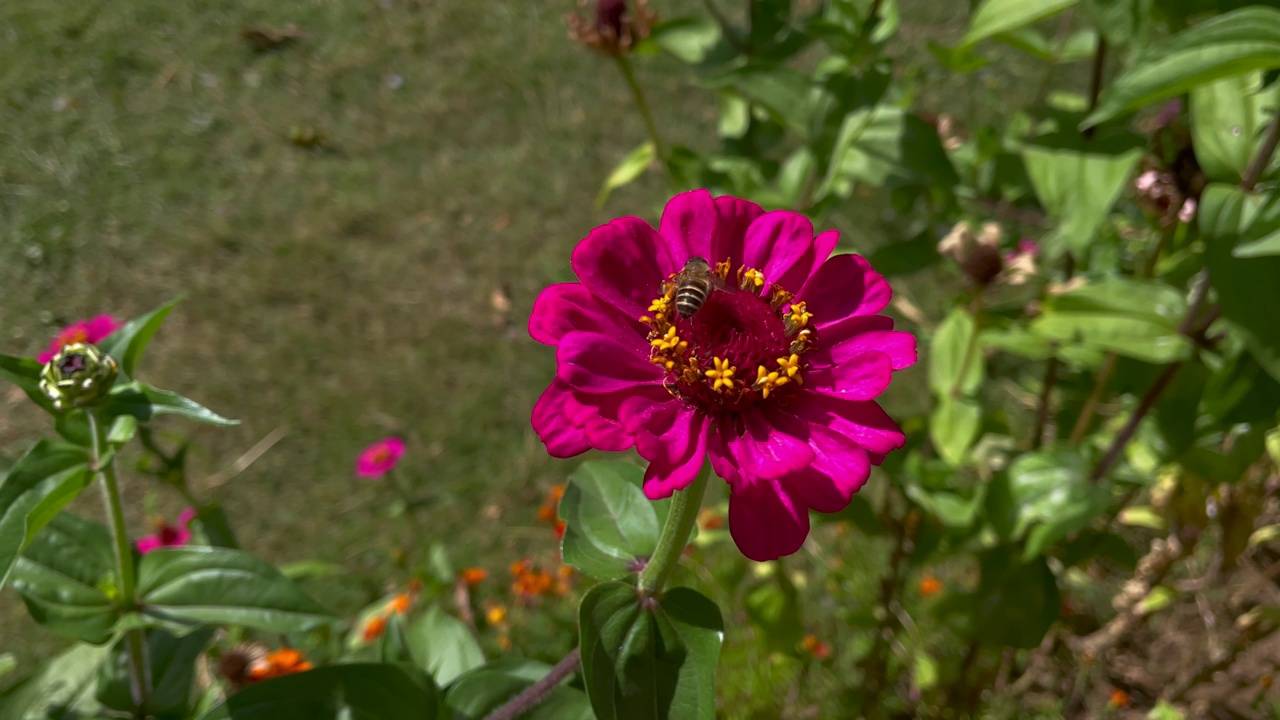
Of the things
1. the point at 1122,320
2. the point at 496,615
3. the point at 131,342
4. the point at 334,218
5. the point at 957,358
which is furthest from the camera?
the point at 334,218

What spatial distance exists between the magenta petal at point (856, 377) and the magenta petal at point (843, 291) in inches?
2.4

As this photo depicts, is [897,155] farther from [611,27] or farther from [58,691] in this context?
[58,691]

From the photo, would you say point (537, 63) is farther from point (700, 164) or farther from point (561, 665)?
point (561, 665)

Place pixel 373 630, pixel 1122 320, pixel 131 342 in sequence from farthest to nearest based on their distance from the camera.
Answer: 1. pixel 373 630
2. pixel 1122 320
3. pixel 131 342

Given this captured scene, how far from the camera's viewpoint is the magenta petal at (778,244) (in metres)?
1.01

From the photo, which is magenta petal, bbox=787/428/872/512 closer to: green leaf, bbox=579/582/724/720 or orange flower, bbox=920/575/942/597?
green leaf, bbox=579/582/724/720

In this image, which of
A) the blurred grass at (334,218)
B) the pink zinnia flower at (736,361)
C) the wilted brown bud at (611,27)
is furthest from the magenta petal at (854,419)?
the blurred grass at (334,218)

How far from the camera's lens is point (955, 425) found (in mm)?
1715

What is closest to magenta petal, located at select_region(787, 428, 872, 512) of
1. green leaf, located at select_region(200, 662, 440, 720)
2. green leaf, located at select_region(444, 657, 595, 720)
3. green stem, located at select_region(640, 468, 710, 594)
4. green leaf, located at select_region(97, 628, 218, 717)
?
green stem, located at select_region(640, 468, 710, 594)

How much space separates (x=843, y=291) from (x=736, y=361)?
0.52ft

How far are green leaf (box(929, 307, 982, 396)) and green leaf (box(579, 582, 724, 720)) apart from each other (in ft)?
3.18

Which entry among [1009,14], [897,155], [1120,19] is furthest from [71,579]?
[1120,19]

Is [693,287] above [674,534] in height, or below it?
above

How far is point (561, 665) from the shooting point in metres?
1.08
